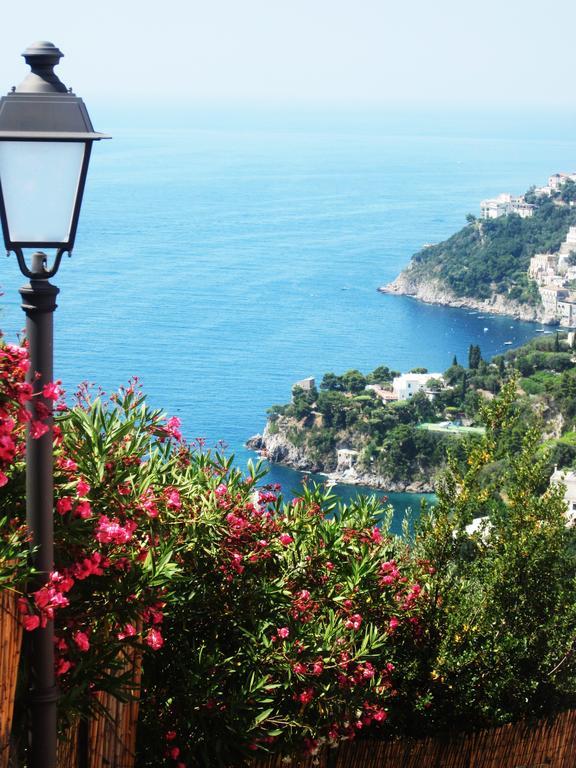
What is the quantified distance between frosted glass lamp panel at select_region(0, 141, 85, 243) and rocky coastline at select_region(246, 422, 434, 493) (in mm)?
45538

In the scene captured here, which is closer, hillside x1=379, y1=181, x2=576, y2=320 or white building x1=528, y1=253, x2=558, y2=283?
hillside x1=379, y1=181, x2=576, y2=320

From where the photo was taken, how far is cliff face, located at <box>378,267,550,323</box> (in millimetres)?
77125

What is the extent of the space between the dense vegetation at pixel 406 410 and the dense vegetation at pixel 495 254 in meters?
22.9

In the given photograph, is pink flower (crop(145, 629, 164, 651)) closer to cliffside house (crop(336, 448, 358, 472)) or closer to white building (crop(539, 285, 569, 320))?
cliffside house (crop(336, 448, 358, 472))

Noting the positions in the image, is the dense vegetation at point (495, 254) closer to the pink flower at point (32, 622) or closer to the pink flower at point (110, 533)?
the pink flower at point (110, 533)

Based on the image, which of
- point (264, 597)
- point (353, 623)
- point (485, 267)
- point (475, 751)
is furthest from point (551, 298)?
point (264, 597)

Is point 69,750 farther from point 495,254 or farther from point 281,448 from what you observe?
point 495,254

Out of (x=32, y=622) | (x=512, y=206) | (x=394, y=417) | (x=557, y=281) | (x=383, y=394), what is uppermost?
(x=512, y=206)

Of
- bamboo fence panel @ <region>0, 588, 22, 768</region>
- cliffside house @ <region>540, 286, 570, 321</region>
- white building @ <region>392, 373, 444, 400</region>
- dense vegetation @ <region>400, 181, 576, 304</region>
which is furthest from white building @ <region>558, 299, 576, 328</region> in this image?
bamboo fence panel @ <region>0, 588, 22, 768</region>

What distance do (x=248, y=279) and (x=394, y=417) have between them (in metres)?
26.2

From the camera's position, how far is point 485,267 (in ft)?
260

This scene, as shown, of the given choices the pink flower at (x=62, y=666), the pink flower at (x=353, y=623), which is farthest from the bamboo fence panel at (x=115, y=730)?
the pink flower at (x=353, y=623)

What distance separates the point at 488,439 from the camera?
456 centimetres

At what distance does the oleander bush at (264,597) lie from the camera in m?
2.35
